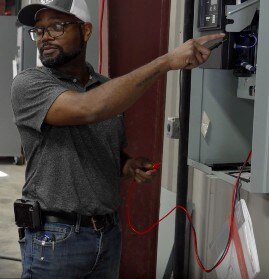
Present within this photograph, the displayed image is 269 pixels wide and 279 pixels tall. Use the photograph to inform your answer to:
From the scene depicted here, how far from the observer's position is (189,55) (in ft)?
5.09

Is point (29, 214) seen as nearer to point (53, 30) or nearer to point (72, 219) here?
point (72, 219)

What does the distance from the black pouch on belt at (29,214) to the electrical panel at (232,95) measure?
0.57 m

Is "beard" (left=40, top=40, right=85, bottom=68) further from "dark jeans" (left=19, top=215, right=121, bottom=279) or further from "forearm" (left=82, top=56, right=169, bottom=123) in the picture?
"dark jeans" (left=19, top=215, right=121, bottom=279)

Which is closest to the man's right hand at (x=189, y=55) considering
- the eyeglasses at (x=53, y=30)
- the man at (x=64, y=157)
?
the man at (x=64, y=157)

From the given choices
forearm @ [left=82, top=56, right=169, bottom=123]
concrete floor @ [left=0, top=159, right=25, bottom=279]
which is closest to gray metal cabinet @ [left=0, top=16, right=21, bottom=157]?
concrete floor @ [left=0, top=159, right=25, bottom=279]

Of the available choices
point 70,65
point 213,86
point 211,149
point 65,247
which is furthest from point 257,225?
point 70,65

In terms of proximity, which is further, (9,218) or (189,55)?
→ (9,218)

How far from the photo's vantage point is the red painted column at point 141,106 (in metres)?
2.58

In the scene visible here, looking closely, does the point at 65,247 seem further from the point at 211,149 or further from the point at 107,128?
the point at 211,149

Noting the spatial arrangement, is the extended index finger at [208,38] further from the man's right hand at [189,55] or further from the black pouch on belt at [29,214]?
the black pouch on belt at [29,214]

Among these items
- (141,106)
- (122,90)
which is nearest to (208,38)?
(122,90)

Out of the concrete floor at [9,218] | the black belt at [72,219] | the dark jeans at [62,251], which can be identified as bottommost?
the concrete floor at [9,218]

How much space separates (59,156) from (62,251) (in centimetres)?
32

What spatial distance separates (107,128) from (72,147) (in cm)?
17
